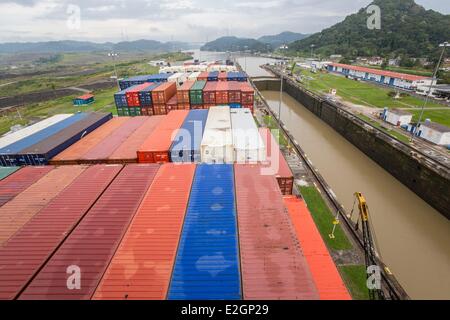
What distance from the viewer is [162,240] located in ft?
34.6

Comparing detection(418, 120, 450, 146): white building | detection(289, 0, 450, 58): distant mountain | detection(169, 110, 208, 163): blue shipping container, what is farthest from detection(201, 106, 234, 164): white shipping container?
detection(289, 0, 450, 58): distant mountain

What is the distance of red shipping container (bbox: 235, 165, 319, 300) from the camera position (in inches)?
331

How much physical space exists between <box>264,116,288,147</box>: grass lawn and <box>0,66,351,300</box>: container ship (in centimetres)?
983

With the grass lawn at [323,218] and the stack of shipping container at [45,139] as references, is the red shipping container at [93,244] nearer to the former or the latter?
the stack of shipping container at [45,139]

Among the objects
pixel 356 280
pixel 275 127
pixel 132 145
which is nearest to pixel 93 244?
pixel 132 145

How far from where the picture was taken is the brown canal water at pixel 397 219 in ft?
49.9

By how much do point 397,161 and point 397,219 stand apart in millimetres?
7855

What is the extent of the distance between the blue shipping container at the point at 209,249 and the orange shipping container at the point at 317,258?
4.38 meters

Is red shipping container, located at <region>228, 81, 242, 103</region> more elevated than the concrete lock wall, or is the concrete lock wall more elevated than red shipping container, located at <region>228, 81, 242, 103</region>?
red shipping container, located at <region>228, 81, 242, 103</region>

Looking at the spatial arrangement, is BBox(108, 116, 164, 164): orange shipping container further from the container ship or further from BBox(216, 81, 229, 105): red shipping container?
BBox(216, 81, 229, 105): red shipping container

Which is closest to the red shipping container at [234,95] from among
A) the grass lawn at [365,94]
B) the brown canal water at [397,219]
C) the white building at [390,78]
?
the brown canal water at [397,219]

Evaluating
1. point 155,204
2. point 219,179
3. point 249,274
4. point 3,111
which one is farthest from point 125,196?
point 3,111

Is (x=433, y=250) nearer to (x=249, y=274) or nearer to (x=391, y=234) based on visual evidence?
(x=391, y=234)

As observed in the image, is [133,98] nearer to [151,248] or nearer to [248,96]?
[248,96]
